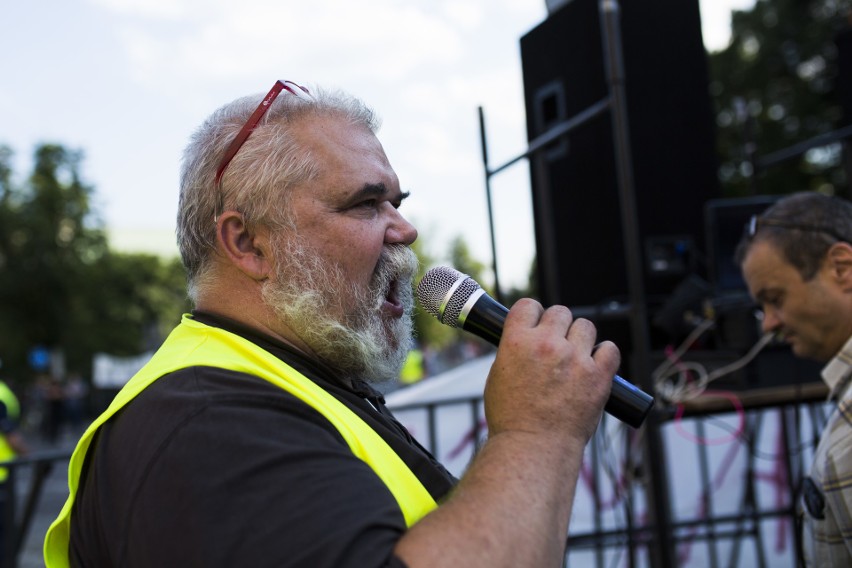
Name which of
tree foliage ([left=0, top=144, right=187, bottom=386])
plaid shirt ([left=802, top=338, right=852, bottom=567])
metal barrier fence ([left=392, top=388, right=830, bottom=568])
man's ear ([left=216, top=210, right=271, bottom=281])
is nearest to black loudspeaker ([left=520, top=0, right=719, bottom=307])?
metal barrier fence ([left=392, top=388, right=830, bottom=568])

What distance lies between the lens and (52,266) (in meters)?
32.9

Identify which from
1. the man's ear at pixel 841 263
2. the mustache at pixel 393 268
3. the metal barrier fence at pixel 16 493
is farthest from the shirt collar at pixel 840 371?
the metal barrier fence at pixel 16 493

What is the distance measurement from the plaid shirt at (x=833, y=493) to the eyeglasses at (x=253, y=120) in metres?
1.52

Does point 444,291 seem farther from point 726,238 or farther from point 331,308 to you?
point 726,238

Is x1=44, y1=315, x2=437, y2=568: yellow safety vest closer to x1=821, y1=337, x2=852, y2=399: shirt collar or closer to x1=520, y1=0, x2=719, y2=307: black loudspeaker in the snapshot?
x1=821, y1=337, x2=852, y2=399: shirt collar

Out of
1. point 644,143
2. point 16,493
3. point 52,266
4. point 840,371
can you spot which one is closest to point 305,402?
point 840,371

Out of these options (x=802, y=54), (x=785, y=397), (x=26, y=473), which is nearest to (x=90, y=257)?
(x=802, y=54)

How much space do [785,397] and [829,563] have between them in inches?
40.8

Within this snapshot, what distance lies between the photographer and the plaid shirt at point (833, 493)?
1.86 m

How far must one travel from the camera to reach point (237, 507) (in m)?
0.93

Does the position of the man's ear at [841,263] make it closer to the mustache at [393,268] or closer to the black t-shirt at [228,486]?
the mustache at [393,268]

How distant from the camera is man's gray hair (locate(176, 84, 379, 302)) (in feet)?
4.45

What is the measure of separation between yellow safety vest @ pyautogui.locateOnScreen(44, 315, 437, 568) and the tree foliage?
1225 inches

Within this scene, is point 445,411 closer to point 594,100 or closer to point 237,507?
point 594,100
